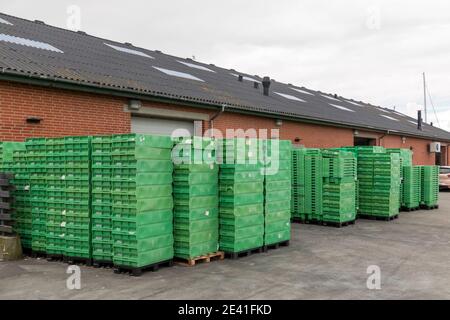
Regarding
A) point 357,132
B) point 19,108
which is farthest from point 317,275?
point 357,132

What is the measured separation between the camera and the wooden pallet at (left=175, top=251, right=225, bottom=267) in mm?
7996

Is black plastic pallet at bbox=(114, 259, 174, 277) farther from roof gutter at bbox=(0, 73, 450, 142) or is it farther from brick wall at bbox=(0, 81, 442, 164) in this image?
roof gutter at bbox=(0, 73, 450, 142)

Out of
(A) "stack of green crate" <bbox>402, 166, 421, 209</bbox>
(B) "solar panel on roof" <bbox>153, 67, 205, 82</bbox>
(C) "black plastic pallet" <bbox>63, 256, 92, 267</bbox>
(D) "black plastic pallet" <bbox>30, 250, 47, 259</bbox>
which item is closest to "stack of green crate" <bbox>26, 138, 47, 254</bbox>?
(D) "black plastic pallet" <bbox>30, 250, 47, 259</bbox>

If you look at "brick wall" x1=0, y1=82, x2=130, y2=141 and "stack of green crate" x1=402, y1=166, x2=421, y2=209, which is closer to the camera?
"brick wall" x1=0, y1=82, x2=130, y2=141

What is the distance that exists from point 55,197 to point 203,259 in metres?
2.93

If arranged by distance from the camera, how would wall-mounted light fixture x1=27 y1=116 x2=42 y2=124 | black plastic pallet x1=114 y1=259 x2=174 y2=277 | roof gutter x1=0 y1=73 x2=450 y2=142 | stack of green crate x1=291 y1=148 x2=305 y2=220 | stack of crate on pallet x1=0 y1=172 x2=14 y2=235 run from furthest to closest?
stack of green crate x1=291 y1=148 x2=305 y2=220
wall-mounted light fixture x1=27 y1=116 x2=42 y2=124
roof gutter x1=0 y1=73 x2=450 y2=142
stack of crate on pallet x1=0 y1=172 x2=14 y2=235
black plastic pallet x1=114 y1=259 x2=174 y2=277

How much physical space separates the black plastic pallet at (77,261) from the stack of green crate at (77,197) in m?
0.04

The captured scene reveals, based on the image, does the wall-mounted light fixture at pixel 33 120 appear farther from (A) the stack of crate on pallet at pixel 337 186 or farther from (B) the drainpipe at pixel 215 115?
(A) the stack of crate on pallet at pixel 337 186

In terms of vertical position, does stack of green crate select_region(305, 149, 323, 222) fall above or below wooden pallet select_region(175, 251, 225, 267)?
above

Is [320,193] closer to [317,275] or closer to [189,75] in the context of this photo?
[317,275]

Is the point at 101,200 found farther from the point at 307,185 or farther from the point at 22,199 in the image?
the point at 307,185

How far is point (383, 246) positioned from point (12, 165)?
7968mm

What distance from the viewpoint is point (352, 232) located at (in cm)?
1205

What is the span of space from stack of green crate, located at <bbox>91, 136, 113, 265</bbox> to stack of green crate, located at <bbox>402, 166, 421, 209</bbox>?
41.3 feet
